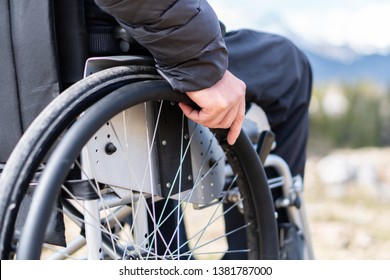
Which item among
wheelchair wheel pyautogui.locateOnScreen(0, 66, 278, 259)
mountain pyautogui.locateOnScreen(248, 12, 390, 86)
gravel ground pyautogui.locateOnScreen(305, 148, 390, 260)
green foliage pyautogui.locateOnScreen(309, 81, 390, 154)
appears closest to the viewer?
wheelchair wheel pyautogui.locateOnScreen(0, 66, 278, 259)

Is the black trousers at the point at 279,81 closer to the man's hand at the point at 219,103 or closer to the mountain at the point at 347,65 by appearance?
the man's hand at the point at 219,103

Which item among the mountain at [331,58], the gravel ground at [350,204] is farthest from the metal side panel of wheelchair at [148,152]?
the mountain at [331,58]

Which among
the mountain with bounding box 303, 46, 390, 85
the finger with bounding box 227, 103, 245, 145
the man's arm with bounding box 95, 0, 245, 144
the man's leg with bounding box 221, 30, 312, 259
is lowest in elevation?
the mountain with bounding box 303, 46, 390, 85

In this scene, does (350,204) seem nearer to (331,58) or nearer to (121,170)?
(331,58)

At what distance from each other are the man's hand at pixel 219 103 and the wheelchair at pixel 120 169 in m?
0.03

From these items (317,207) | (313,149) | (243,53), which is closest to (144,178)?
(243,53)

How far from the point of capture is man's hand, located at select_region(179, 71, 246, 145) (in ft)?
4.38

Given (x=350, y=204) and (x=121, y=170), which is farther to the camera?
(x=350, y=204)

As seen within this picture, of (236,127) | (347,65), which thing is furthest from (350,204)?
(236,127)

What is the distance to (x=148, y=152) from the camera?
4.64ft

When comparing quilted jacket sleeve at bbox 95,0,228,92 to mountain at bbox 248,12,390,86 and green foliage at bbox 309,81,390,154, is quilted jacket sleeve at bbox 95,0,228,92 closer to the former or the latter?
green foliage at bbox 309,81,390,154

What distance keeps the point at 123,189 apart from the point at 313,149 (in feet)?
11.9

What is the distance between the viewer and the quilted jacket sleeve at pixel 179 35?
123cm

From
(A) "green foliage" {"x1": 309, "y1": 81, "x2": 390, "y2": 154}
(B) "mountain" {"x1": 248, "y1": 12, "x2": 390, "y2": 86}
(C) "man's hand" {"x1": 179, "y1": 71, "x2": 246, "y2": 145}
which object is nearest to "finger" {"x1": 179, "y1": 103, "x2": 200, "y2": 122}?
(C) "man's hand" {"x1": 179, "y1": 71, "x2": 246, "y2": 145}
